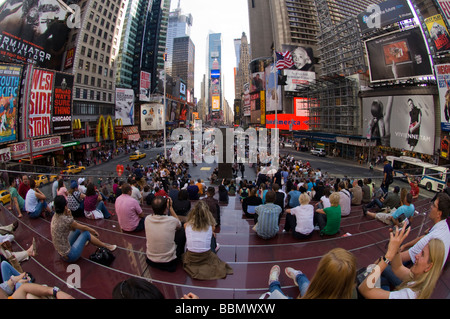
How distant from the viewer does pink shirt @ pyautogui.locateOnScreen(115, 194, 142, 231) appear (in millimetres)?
5582

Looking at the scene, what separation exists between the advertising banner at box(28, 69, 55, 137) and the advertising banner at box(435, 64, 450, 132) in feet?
132

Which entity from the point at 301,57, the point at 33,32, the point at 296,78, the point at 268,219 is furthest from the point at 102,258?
the point at 301,57

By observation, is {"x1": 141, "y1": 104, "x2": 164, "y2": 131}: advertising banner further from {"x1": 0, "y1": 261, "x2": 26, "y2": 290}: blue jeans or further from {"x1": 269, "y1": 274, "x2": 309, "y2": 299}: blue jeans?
{"x1": 269, "y1": 274, "x2": 309, "y2": 299}: blue jeans

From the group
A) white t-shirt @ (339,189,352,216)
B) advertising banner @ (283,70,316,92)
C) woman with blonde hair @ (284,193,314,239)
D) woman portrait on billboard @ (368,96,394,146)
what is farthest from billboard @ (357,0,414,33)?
woman with blonde hair @ (284,193,314,239)

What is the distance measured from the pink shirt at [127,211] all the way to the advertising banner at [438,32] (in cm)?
3075

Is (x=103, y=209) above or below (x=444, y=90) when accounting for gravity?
below

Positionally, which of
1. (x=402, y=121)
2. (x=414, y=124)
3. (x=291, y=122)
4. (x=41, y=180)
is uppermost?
(x=291, y=122)

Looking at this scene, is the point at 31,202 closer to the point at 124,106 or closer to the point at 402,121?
the point at 402,121

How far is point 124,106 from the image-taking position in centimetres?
5544

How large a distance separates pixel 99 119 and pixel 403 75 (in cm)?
4787

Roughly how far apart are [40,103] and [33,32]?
26.3 ft

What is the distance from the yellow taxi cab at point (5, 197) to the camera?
7.76 m

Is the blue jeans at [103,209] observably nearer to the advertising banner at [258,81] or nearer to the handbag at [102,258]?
the handbag at [102,258]

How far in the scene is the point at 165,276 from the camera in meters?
3.90
